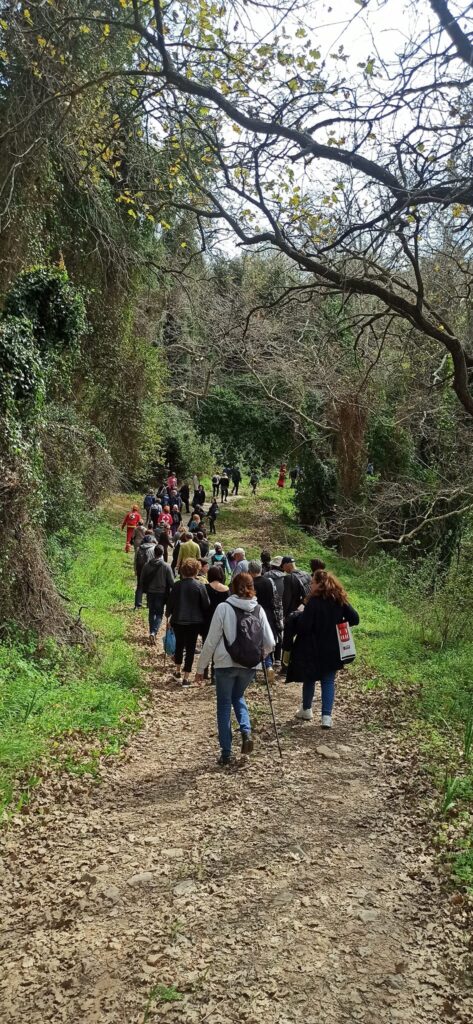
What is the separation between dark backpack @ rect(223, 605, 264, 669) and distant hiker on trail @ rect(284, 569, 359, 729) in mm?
1078

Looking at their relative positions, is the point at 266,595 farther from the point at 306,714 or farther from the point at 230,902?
the point at 230,902

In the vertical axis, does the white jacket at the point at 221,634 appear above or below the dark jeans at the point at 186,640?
above

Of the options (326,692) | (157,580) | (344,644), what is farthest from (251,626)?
(157,580)

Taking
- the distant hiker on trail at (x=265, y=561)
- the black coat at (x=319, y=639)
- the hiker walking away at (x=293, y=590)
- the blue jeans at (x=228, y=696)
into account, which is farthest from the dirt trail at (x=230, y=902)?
the distant hiker on trail at (x=265, y=561)

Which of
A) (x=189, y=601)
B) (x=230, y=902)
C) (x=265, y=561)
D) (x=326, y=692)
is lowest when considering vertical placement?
(x=230, y=902)

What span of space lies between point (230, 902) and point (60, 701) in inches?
147

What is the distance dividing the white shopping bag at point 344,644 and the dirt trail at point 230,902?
3.32ft

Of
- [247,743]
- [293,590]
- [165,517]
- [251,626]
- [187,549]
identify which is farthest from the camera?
[165,517]

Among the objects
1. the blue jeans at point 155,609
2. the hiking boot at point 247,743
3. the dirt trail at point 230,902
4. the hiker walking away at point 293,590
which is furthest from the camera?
the blue jeans at point 155,609

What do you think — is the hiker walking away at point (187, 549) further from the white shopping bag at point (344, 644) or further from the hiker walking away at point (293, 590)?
the white shopping bag at point (344, 644)

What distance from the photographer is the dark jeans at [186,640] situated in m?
8.88

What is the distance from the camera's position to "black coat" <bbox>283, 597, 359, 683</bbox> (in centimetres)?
692

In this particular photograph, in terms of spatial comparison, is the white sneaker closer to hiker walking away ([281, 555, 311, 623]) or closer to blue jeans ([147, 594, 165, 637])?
hiker walking away ([281, 555, 311, 623])

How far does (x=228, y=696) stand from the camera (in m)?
A: 6.05
